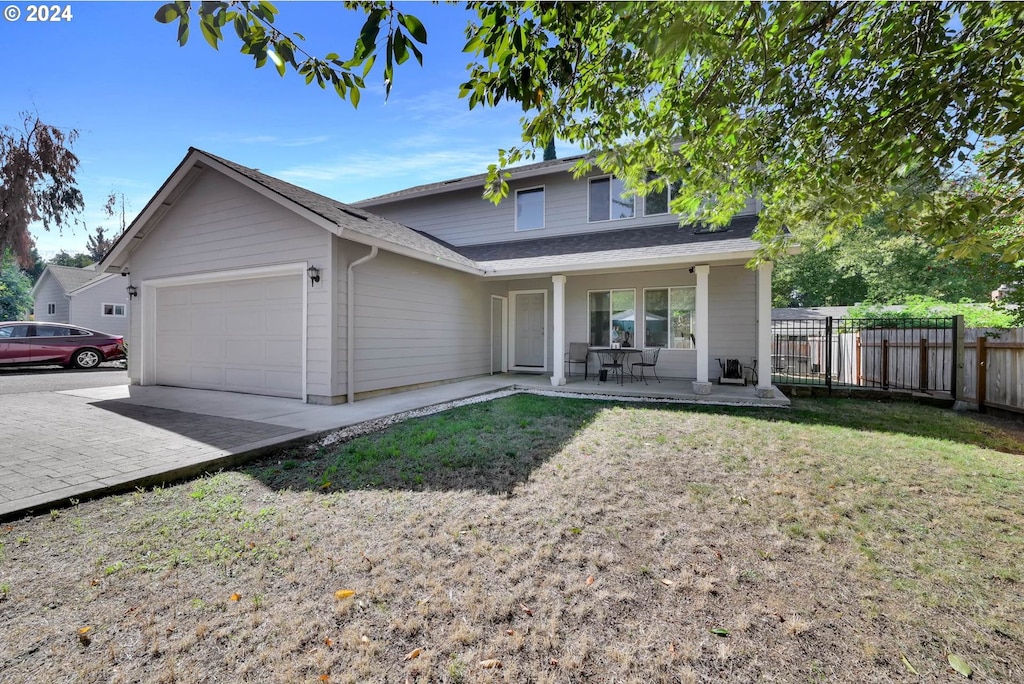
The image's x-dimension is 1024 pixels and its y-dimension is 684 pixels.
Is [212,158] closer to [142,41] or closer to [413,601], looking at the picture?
[142,41]

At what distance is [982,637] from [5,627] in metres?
4.70

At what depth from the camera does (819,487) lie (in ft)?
12.6

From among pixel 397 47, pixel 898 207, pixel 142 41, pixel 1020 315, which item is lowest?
pixel 1020 315

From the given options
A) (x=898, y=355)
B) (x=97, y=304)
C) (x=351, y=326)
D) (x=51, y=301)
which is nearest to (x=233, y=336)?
(x=351, y=326)

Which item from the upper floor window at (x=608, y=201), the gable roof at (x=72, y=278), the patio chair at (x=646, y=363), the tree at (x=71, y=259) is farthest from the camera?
the tree at (x=71, y=259)

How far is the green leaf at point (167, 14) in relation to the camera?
1.82 metres

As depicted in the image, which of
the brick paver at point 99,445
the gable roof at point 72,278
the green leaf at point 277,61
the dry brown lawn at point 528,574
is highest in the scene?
the gable roof at point 72,278

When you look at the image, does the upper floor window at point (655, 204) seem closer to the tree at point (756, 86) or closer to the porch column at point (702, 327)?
the porch column at point (702, 327)

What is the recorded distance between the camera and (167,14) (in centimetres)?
185

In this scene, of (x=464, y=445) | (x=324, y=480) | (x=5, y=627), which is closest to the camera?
(x=5, y=627)

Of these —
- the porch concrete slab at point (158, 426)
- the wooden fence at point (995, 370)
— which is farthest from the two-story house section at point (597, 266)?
the wooden fence at point (995, 370)

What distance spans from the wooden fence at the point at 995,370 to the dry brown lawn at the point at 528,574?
3.95 m

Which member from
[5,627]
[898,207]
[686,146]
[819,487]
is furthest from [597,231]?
[5,627]

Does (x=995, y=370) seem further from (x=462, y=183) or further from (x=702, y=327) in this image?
(x=462, y=183)
